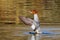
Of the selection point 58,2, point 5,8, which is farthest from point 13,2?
point 58,2

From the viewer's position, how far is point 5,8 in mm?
6156

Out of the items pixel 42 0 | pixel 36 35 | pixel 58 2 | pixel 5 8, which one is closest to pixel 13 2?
pixel 5 8

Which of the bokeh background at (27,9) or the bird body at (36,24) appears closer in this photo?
the bird body at (36,24)

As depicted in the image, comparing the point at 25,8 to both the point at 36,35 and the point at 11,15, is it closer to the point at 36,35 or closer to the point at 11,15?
the point at 11,15

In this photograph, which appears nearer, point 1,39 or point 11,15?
point 1,39

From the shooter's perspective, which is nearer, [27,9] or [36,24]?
[36,24]

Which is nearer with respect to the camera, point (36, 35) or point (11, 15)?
point (36, 35)

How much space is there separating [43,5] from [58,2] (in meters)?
0.39

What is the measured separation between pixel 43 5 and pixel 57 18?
0.47m

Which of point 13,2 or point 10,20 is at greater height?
point 13,2

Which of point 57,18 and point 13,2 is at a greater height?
point 13,2

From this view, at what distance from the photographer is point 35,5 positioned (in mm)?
Result: 6102

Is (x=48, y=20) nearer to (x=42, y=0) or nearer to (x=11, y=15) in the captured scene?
(x=42, y=0)

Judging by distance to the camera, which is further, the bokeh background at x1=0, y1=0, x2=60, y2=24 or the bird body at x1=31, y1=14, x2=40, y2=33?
the bokeh background at x1=0, y1=0, x2=60, y2=24
